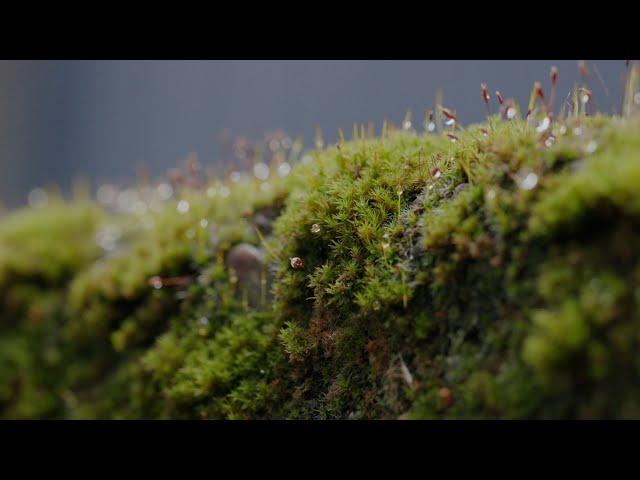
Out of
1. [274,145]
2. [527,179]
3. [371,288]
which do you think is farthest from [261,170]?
[527,179]

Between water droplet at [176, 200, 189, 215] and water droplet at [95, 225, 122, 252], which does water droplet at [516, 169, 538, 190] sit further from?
water droplet at [95, 225, 122, 252]

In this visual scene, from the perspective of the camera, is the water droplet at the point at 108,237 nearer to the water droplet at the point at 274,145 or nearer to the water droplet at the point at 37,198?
the water droplet at the point at 37,198

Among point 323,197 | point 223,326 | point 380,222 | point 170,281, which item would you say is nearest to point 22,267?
point 170,281

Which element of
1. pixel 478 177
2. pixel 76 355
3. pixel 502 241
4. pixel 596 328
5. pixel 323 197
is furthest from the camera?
pixel 76 355

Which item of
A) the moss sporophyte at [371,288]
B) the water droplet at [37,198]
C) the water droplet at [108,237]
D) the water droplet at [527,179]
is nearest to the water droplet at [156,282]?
the moss sporophyte at [371,288]

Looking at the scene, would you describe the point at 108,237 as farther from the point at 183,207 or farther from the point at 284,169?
the point at 284,169

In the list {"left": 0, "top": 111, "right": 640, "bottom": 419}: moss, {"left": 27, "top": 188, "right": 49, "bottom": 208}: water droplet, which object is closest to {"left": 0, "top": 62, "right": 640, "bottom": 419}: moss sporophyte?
{"left": 0, "top": 111, "right": 640, "bottom": 419}: moss

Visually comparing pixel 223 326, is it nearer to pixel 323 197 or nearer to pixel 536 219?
pixel 323 197
